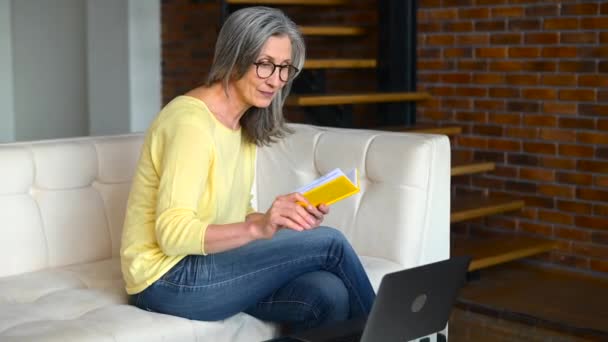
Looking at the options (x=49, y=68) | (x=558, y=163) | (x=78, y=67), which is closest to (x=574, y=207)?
(x=558, y=163)

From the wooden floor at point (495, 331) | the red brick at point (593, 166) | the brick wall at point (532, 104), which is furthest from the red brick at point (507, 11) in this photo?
the wooden floor at point (495, 331)

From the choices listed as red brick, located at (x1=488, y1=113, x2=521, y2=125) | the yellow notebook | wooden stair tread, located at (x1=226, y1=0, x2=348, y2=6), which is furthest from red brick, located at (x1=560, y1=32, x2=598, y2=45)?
the yellow notebook

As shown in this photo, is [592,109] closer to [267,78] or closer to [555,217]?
[555,217]

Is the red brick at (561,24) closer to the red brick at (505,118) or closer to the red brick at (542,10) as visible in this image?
the red brick at (542,10)

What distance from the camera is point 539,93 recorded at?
14.5ft

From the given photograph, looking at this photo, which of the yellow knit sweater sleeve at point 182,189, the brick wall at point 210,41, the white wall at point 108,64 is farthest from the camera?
the white wall at point 108,64

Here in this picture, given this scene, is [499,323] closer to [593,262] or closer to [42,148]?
[593,262]

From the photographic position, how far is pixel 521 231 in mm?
4598

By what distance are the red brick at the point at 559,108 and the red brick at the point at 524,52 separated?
0.82 ft

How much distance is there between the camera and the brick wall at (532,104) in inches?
167

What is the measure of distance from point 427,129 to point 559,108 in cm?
65

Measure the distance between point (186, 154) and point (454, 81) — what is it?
2.89m

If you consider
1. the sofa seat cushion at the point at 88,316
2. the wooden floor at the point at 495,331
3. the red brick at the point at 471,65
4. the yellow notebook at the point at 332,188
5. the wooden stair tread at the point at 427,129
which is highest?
the red brick at the point at 471,65

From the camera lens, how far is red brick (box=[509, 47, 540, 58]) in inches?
174
